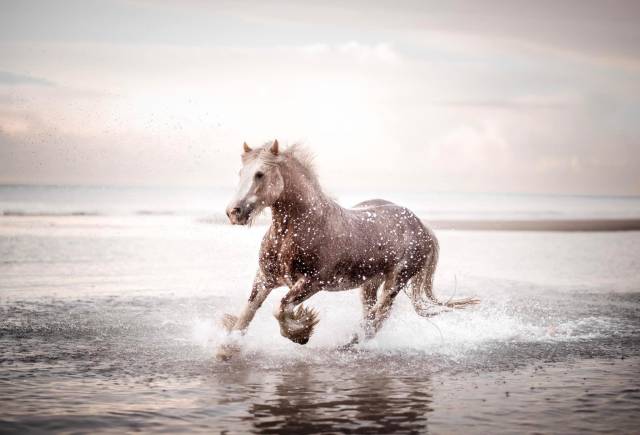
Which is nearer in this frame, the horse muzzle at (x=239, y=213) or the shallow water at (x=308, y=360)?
the shallow water at (x=308, y=360)

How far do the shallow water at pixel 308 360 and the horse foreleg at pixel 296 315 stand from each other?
34 cm

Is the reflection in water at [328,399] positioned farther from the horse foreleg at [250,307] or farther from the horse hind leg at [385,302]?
the horse hind leg at [385,302]

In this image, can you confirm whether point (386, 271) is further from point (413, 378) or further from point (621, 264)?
point (621, 264)

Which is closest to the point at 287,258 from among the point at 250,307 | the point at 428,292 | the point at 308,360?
the point at 250,307

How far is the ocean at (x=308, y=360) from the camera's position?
5410mm

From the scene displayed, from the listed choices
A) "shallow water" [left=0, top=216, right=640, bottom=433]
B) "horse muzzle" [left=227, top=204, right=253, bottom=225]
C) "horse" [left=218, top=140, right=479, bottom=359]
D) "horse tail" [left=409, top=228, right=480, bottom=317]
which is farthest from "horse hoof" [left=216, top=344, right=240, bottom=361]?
"horse tail" [left=409, top=228, right=480, bottom=317]

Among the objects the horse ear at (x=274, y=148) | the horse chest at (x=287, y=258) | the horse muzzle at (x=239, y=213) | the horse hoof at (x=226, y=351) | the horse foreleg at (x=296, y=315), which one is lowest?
the horse hoof at (x=226, y=351)

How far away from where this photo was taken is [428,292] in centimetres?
918

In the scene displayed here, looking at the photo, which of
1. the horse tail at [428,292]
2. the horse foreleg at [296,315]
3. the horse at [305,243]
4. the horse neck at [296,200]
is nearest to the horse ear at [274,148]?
the horse at [305,243]

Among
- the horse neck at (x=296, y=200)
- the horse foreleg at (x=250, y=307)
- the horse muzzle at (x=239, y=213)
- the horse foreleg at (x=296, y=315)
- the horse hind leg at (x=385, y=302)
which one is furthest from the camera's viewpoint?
the horse hind leg at (x=385, y=302)

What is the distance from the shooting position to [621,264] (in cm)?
1708

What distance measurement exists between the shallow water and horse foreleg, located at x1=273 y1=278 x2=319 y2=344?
340 mm

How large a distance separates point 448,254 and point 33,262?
33.9 ft

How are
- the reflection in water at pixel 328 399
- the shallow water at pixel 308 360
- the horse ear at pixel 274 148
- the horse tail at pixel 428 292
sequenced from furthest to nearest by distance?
the horse tail at pixel 428 292 < the horse ear at pixel 274 148 < the shallow water at pixel 308 360 < the reflection in water at pixel 328 399
